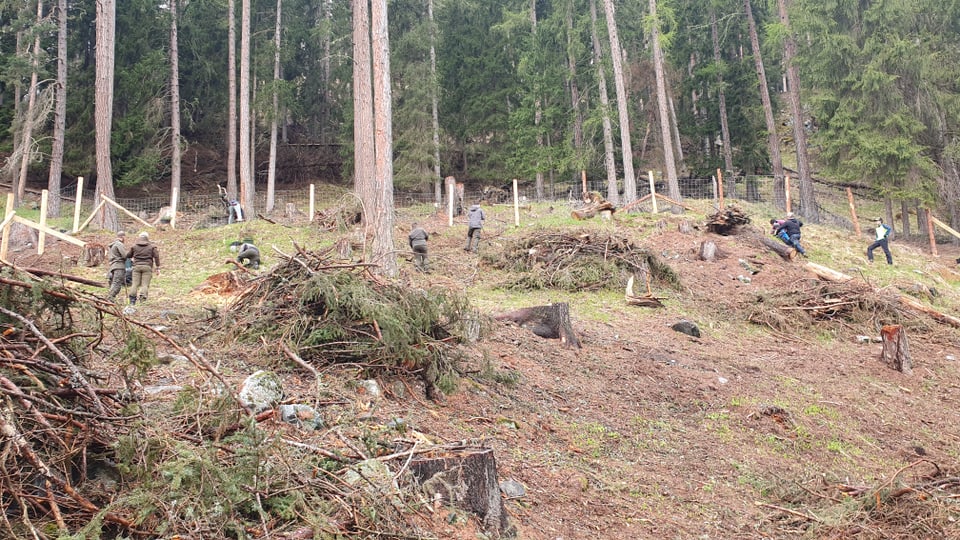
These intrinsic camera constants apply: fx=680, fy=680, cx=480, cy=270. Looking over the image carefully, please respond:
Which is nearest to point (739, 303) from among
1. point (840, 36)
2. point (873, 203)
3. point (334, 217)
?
point (334, 217)

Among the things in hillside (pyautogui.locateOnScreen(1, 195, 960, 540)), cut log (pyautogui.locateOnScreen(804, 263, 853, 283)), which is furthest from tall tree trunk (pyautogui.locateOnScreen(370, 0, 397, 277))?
cut log (pyautogui.locateOnScreen(804, 263, 853, 283))

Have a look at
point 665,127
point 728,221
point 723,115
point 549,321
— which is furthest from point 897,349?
point 723,115

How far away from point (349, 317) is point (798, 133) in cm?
2583

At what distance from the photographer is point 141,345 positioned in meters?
3.94

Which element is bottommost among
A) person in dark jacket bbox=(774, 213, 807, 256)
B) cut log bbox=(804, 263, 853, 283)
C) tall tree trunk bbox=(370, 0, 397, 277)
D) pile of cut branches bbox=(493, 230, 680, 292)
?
cut log bbox=(804, 263, 853, 283)

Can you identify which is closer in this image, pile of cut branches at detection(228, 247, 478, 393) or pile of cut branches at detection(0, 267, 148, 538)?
pile of cut branches at detection(0, 267, 148, 538)

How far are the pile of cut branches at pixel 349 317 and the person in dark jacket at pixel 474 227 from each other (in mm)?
10147

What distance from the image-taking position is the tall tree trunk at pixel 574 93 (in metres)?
31.5

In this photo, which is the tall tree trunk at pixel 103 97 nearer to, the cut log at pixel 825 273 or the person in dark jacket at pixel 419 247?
the person in dark jacket at pixel 419 247

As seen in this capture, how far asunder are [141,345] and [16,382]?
64cm

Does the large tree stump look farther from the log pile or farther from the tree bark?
the tree bark

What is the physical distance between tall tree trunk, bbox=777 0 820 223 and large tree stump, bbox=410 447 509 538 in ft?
79.7

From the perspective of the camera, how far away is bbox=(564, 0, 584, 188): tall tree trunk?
3148 centimetres

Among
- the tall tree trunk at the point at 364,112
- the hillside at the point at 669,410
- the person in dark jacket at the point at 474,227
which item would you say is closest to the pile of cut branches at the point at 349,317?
the hillside at the point at 669,410
